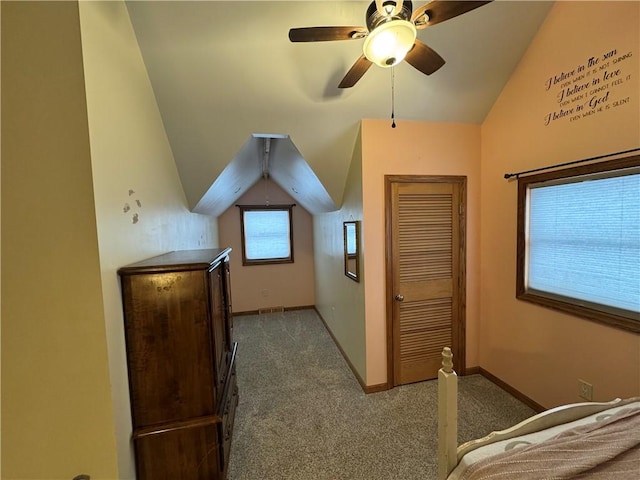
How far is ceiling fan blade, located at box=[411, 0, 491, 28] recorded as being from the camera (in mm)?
Answer: 1111

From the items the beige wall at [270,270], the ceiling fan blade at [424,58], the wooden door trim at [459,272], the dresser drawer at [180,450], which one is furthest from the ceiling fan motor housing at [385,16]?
the beige wall at [270,270]

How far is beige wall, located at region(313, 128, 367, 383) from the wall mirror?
8 centimetres

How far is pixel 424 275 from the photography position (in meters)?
2.61

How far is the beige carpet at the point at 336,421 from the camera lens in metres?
1.78

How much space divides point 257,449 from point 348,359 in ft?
4.52

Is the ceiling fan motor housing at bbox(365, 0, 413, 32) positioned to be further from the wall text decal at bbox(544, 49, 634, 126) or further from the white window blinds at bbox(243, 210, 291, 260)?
the white window blinds at bbox(243, 210, 291, 260)

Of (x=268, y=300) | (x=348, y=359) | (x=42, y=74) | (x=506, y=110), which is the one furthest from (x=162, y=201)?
(x=268, y=300)

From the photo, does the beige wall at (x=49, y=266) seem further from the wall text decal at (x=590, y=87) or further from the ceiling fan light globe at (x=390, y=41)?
the wall text decal at (x=590, y=87)

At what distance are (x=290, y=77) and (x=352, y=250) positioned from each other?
164 centimetres

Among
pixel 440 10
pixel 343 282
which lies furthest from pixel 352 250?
pixel 440 10

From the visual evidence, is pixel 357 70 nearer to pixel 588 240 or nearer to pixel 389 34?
pixel 389 34

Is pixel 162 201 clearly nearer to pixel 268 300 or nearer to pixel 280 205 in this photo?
pixel 280 205

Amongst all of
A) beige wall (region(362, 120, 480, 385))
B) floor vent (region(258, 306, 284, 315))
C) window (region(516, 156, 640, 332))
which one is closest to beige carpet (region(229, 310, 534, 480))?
beige wall (region(362, 120, 480, 385))

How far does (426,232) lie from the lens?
258 centimetres
